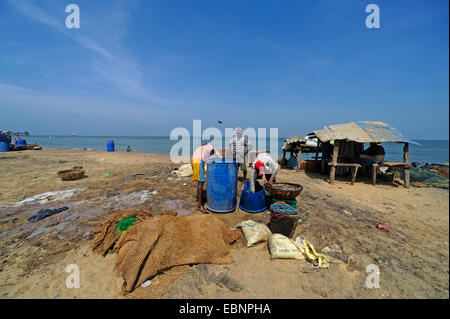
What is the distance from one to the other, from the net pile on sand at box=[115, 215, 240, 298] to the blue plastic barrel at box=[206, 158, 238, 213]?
41.8 inches

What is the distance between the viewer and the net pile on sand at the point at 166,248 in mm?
2461

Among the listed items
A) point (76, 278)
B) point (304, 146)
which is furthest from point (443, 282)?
point (304, 146)

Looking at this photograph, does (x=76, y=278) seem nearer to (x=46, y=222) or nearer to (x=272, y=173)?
(x=46, y=222)

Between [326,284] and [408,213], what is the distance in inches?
196

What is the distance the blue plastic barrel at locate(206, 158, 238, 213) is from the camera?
419 centimetres

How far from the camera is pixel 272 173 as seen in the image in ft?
14.7

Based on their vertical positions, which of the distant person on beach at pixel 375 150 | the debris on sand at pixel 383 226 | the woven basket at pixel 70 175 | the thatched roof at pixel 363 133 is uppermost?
the thatched roof at pixel 363 133

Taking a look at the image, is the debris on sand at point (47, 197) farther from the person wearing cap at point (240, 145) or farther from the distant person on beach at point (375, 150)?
the distant person on beach at point (375, 150)

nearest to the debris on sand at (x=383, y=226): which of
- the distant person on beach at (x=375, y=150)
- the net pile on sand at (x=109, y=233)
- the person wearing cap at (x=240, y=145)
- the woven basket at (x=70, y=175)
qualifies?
the person wearing cap at (x=240, y=145)

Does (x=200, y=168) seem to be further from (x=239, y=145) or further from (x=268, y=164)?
(x=239, y=145)

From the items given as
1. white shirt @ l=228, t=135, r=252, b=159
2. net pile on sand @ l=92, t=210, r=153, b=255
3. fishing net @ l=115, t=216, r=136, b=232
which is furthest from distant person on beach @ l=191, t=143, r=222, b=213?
white shirt @ l=228, t=135, r=252, b=159

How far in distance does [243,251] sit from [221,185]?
1.57 m

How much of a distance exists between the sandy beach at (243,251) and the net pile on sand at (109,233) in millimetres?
140

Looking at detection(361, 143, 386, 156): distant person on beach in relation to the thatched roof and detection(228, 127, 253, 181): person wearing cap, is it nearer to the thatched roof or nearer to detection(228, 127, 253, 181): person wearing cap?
the thatched roof
